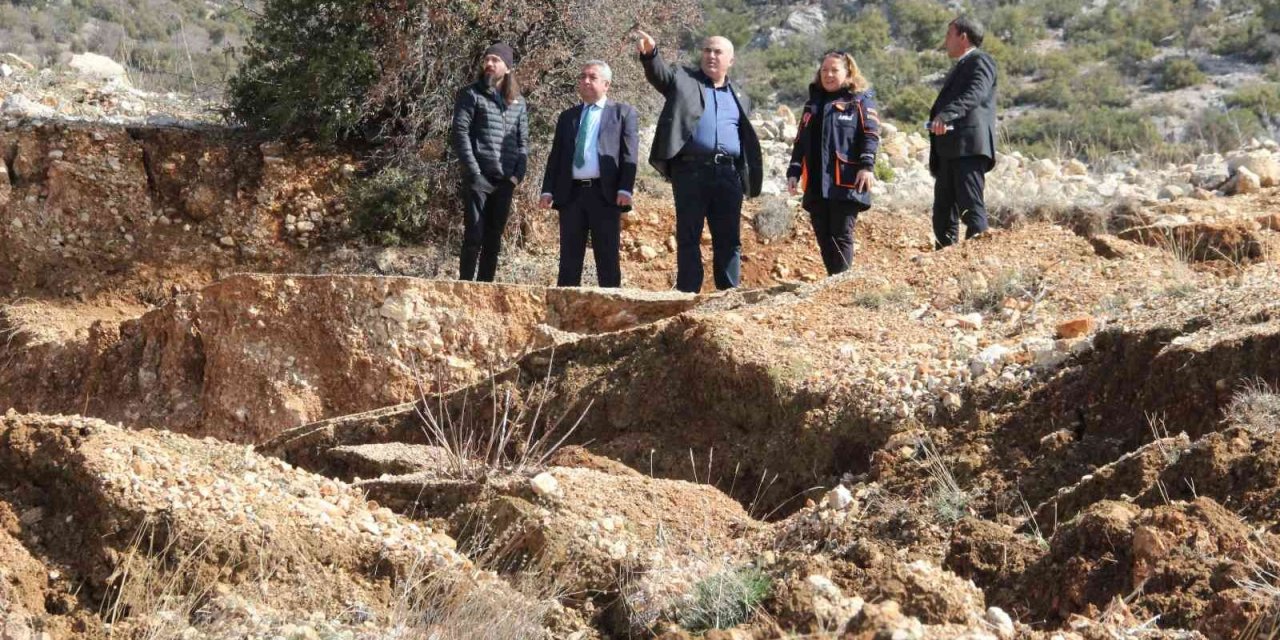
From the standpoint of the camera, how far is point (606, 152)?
27.0 ft

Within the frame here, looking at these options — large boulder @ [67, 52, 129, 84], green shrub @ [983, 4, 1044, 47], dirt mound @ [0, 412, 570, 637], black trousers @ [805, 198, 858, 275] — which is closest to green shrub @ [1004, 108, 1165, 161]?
green shrub @ [983, 4, 1044, 47]

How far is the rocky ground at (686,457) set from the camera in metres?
3.97

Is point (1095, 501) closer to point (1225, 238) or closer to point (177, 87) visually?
point (1225, 238)

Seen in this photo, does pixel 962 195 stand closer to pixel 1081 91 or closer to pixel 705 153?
pixel 705 153

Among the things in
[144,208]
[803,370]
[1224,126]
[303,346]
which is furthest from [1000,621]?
[1224,126]

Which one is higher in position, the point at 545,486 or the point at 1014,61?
the point at 1014,61

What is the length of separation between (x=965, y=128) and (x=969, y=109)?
0.11m

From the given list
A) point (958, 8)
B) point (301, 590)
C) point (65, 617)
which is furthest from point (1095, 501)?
point (958, 8)

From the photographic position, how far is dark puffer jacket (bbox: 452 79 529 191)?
8523mm

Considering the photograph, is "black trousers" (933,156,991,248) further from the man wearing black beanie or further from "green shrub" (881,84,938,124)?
"green shrub" (881,84,938,124)

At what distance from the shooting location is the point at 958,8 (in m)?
28.7

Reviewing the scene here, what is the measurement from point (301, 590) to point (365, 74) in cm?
741

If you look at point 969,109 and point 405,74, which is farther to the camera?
point 405,74

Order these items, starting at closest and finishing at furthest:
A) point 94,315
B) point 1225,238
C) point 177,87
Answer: point 1225,238 < point 94,315 < point 177,87
